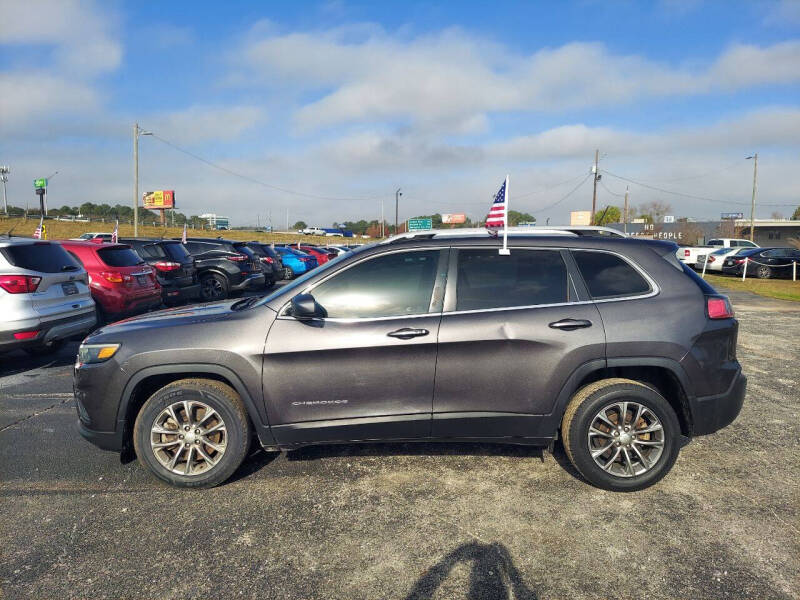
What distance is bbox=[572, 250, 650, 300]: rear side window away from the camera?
11.9ft

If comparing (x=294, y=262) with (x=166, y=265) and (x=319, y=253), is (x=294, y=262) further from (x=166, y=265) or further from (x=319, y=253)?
(x=166, y=265)

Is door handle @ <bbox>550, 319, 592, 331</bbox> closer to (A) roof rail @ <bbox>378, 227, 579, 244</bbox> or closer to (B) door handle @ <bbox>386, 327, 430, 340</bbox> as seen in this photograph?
(A) roof rail @ <bbox>378, 227, 579, 244</bbox>

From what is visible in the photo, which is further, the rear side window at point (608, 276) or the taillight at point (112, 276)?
the taillight at point (112, 276)

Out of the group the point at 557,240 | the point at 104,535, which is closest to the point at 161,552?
the point at 104,535

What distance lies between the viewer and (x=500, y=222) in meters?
4.73

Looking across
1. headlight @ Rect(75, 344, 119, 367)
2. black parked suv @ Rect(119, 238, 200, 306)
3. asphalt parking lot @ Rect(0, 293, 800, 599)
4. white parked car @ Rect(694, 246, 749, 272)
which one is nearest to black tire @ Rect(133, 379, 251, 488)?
asphalt parking lot @ Rect(0, 293, 800, 599)

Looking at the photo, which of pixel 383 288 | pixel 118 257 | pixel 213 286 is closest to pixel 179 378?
pixel 383 288

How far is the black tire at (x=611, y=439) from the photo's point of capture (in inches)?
137

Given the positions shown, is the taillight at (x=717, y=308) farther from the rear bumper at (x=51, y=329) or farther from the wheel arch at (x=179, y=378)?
the rear bumper at (x=51, y=329)

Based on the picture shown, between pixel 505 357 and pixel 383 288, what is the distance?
945 millimetres

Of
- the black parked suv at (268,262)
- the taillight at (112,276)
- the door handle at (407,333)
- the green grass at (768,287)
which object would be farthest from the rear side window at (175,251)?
the green grass at (768,287)

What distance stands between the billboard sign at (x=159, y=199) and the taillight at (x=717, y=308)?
72.0m

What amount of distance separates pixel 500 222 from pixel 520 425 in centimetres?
197

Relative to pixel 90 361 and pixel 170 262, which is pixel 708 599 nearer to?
pixel 90 361
